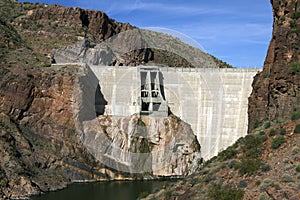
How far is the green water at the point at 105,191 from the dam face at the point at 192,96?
9.01 metres

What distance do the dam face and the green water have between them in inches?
355

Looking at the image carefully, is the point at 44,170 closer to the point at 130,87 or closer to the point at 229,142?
the point at 130,87

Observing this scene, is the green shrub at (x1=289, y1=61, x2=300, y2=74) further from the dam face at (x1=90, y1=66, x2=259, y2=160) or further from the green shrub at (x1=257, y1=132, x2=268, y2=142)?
the dam face at (x1=90, y1=66, x2=259, y2=160)

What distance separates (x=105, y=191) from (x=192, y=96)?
16913 mm

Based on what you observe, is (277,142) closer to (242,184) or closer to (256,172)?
(256,172)

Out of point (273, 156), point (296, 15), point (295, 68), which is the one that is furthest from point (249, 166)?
point (296, 15)

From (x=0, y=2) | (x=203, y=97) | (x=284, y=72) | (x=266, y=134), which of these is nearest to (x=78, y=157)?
(x=203, y=97)

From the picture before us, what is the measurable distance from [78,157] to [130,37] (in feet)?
154

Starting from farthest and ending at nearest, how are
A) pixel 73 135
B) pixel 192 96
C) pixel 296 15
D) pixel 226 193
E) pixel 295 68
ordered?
1. pixel 192 96
2. pixel 73 135
3. pixel 296 15
4. pixel 295 68
5. pixel 226 193

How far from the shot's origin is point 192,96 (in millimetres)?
53219

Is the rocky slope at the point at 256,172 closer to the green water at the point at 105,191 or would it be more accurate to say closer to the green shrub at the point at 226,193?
the green shrub at the point at 226,193

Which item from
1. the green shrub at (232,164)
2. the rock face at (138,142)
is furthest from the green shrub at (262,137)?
the rock face at (138,142)

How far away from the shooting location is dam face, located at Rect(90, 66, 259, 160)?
166 feet

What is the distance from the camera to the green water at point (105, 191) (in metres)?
39.0
